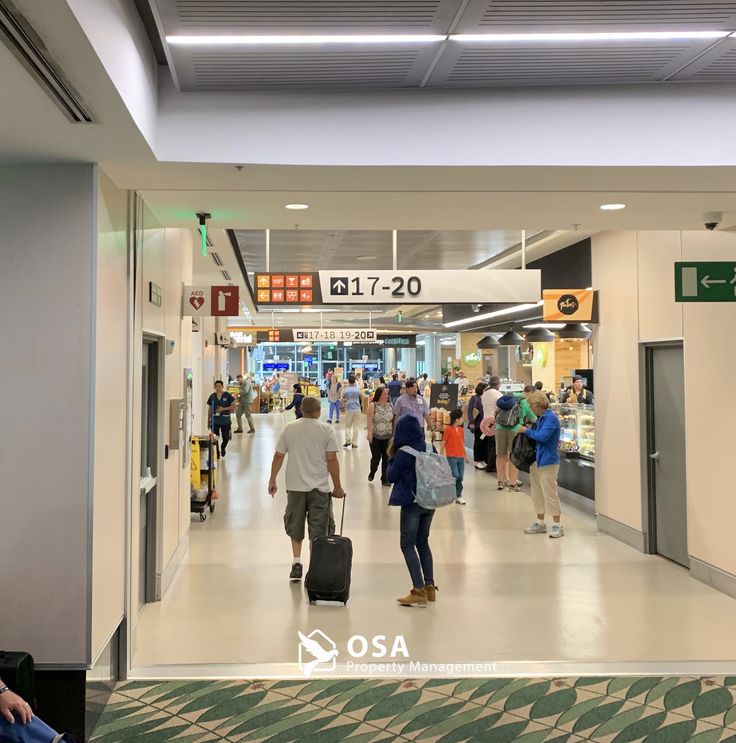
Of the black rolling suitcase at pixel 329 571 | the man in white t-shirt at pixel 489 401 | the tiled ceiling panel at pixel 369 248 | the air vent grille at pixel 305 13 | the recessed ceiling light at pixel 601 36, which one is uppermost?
the tiled ceiling panel at pixel 369 248

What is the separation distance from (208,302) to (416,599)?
10.5 feet

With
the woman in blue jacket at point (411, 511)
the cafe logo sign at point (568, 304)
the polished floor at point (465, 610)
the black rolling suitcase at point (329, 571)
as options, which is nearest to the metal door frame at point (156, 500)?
the polished floor at point (465, 610)

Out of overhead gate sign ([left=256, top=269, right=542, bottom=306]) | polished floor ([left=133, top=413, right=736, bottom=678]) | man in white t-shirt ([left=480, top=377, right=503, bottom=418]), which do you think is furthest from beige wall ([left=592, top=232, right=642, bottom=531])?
man in white t-shirt ([left=480, top=377, right=503, bottom=418])

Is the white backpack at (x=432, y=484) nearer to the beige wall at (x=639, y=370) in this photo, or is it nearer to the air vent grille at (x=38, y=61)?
the beige wall at (x=639, y=370)

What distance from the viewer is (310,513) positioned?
19.0 feet

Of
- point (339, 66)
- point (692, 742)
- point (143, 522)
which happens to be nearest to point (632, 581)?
point (692, 742)

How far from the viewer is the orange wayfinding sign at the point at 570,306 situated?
26.8 ft

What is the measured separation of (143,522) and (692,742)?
391cm

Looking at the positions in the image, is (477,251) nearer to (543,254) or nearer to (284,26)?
(543,254)

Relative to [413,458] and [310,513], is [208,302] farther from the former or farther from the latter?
[413,458]

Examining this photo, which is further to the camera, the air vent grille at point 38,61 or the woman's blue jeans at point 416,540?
the woman's blue jeans at point 416,540

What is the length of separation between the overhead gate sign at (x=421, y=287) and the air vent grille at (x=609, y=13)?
190 inches

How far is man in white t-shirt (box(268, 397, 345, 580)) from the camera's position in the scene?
5.69m

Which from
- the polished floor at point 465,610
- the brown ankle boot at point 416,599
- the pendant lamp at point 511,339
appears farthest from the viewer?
the pendant lamp at point 511,339
